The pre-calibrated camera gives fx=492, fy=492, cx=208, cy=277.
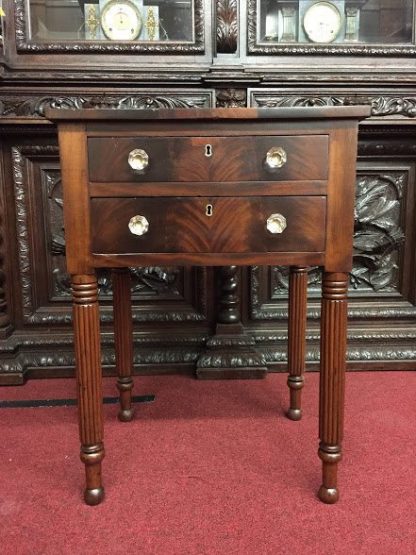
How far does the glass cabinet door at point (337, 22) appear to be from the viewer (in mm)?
1629

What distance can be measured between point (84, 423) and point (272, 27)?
139 centimetres

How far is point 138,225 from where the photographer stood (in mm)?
942

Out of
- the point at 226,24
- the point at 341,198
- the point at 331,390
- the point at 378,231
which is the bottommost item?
the point at 331,390

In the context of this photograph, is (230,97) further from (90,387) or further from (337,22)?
(90,387)

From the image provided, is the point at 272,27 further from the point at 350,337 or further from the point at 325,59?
the point at 350,337

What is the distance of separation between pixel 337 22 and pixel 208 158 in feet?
3.56

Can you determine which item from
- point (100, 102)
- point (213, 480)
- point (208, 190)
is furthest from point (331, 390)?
point (100, 102)

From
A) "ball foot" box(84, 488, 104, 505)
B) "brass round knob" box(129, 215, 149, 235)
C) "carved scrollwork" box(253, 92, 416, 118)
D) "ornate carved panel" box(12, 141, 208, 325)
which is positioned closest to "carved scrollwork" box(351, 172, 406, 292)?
"carved scrollwork" box(253, 92, 416, 118)

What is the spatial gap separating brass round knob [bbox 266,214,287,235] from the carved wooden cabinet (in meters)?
0.72

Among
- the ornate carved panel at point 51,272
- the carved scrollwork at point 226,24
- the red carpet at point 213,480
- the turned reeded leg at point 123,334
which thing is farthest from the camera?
the ornate carved panel at point 51,272

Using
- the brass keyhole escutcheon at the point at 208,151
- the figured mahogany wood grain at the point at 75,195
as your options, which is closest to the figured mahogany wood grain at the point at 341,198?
the brass keyhole escutcheon at the point at 208,151

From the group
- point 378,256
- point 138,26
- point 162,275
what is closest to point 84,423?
point 162,275

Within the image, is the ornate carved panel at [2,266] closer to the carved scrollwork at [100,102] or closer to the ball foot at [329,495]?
the carved scrollwork at [100,102]

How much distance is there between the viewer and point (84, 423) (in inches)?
39.1
